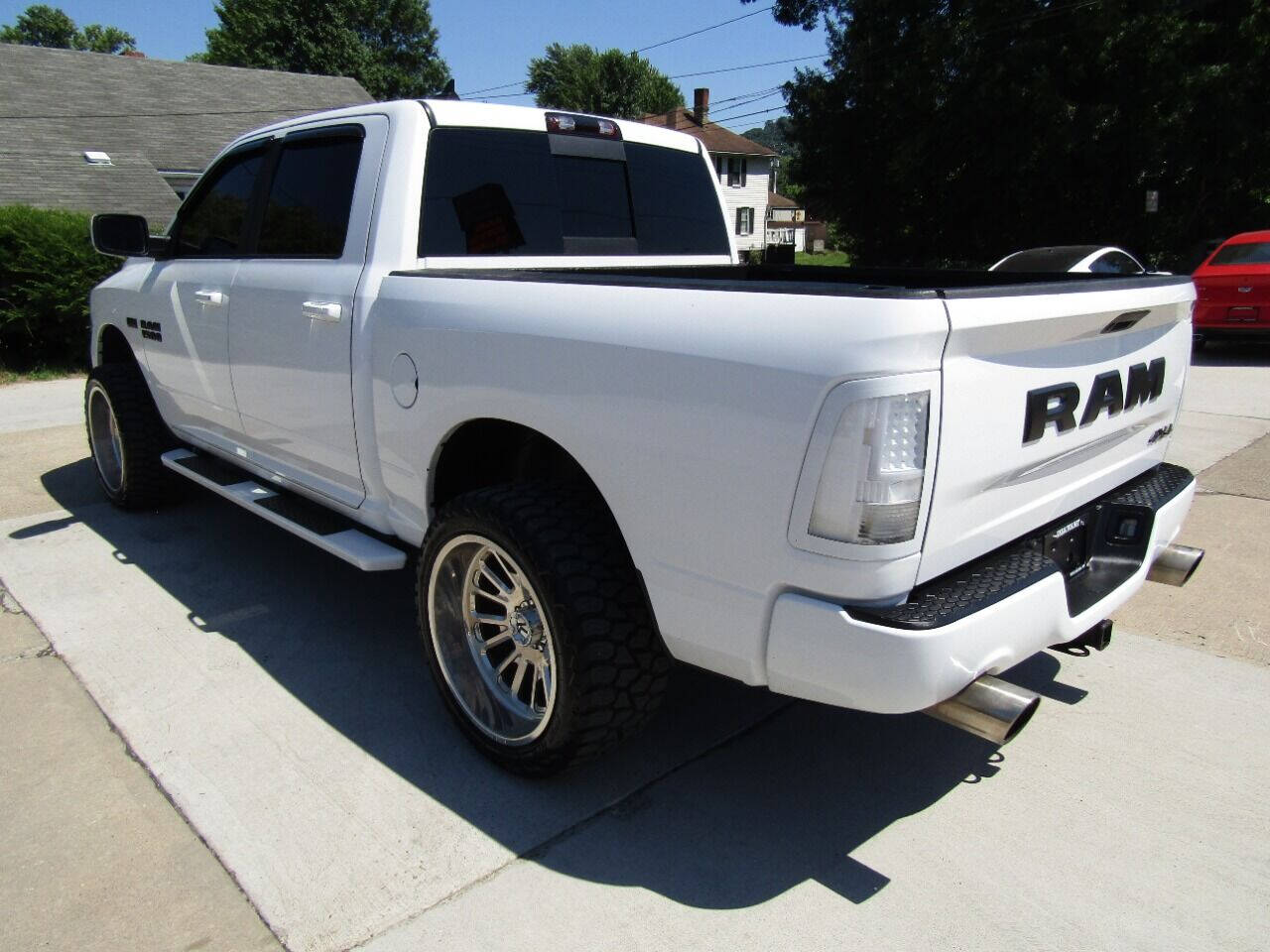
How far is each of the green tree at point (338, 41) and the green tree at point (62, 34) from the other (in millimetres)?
42671

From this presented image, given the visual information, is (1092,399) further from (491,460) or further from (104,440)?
(104,440)

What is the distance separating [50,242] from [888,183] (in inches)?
685

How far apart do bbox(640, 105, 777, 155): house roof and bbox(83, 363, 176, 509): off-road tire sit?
160 feet

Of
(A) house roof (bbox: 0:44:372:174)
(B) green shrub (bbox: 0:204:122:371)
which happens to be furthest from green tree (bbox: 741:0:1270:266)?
(B) green shrub (bbox: 0:204:122:371)

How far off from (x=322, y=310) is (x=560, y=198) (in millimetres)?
1048

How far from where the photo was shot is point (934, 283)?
10.3 ft

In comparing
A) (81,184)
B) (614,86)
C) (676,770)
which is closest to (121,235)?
(676,770)

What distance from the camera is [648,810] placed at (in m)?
2.60

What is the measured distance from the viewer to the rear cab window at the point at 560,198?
3207 millimetres

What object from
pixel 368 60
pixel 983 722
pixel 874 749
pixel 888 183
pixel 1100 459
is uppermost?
pixel 368 60

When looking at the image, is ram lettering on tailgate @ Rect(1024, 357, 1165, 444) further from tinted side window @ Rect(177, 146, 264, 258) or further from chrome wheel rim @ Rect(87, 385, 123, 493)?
chrome wheel rim @ Rect(87, 385, 123, 493)

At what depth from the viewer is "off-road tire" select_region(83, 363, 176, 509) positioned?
491 centimetres

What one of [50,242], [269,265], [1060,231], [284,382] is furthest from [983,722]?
[1060,231]

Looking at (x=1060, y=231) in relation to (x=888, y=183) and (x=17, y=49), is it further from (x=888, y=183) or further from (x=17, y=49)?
(x=17, y=49)
